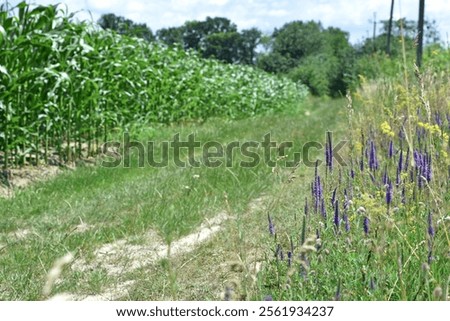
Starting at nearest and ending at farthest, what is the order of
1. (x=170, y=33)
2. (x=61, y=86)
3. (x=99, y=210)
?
(x=99, y=210) → (x=61, y=86) → (x=170, y=33)

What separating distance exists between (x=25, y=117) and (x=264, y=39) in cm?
7582

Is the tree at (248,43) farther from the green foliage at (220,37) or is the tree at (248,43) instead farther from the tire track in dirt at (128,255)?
the tire track in dirt at (128,255)

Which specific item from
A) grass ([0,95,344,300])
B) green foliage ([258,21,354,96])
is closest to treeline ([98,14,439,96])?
green foliage ([258,21,354,96])

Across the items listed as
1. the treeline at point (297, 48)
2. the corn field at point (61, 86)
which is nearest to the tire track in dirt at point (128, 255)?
the corn field at point (61, 86)

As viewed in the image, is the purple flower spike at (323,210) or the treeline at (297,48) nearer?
the purple flower spike at (323,210)

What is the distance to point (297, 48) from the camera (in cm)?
6588

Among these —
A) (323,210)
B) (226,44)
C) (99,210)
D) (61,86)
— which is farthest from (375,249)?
(226,44)

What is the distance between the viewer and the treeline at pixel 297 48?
128 feet

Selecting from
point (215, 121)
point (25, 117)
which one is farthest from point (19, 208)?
point (215, 121)

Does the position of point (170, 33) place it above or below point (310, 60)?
above

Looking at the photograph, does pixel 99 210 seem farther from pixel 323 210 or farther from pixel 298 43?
pixel 298 43

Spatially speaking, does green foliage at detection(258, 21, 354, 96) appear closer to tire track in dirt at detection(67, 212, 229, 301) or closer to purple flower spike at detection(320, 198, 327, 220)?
tire track in dirt at detection(67, 212, 229, 301)

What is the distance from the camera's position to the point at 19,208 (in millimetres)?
4867

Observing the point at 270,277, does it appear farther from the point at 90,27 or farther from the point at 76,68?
the point at 90,27
